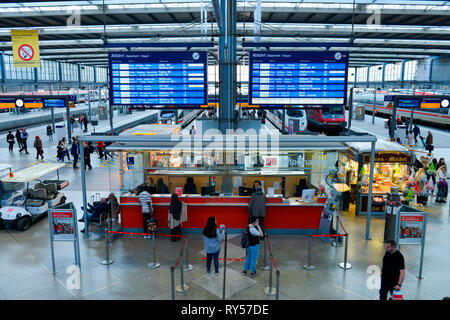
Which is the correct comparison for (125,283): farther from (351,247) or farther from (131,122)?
(131,122)

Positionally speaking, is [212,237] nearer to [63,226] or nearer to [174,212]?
[174,212]

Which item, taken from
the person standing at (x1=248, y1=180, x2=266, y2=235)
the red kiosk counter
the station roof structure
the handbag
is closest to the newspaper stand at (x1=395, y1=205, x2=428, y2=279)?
the red kiosk counter

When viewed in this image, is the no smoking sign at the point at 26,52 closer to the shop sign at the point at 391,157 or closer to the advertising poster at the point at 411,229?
the shop sign at the point at 391,157

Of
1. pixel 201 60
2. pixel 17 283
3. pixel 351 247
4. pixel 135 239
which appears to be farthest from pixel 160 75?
pixel 351 247

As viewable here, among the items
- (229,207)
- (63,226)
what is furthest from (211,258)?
(63,226)

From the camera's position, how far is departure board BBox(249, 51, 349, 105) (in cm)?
939

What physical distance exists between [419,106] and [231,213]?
580 inches

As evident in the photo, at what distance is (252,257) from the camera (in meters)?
7.30

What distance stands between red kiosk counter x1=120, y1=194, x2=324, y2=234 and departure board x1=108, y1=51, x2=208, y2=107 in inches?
105

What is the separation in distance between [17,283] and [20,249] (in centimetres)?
193

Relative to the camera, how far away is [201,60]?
9.30 meters

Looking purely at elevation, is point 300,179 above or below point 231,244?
above

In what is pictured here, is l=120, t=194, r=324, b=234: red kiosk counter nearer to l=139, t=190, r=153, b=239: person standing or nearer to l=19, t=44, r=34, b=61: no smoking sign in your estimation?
l=139, t=190, r=153, b=239: person standing
